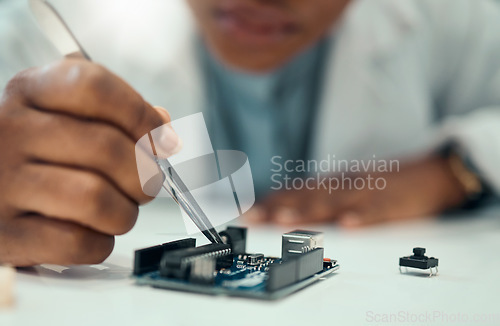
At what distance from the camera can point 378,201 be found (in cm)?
63

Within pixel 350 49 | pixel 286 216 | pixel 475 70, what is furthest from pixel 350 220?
pixel 475 70

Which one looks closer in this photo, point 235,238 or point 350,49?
point 235,238

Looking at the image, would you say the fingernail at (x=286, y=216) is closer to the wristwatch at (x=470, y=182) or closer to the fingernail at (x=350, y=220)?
the fingernail at (x=350, y=220)

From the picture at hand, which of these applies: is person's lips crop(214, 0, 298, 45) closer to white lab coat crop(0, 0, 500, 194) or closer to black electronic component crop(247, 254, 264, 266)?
white lab coat crop(0, 0, 500, 194)

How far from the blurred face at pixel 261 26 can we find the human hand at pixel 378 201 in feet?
0.67

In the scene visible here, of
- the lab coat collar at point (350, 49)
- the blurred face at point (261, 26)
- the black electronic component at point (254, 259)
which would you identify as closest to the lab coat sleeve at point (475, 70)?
the lab coat collar at point (350, 49)

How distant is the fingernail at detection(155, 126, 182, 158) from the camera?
30 centimetres

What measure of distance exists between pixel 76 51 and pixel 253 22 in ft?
1.15

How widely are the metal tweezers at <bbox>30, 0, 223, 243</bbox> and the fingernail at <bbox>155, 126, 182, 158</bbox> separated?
0.05 ft

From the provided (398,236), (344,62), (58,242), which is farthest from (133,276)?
(344,62)

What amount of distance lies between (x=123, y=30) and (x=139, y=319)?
28.7 inches

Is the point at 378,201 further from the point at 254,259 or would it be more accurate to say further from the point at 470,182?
the point at 254,259

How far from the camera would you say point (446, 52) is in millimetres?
908

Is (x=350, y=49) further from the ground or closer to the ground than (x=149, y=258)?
further from the ground
